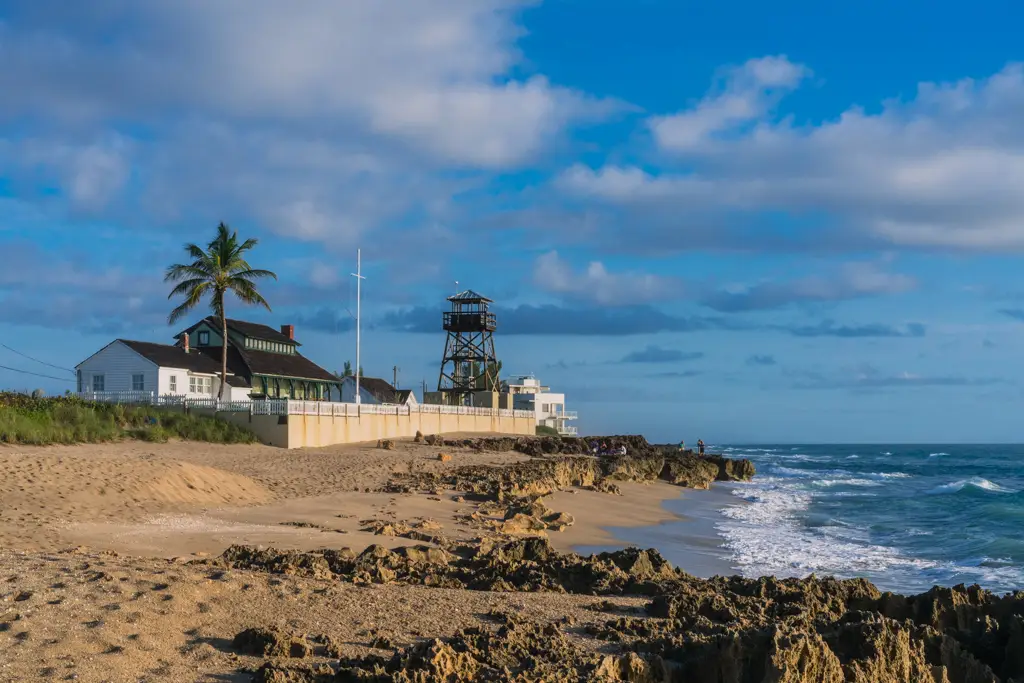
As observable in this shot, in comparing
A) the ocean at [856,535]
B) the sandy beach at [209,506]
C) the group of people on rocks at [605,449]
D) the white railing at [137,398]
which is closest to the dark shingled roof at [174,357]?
the white railing at [137,398]

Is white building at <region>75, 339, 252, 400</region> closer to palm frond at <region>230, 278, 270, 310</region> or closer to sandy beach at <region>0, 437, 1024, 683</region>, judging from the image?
palm frond at <region>230, 278, 270, 310</region>

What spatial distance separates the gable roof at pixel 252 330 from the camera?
1988 inches

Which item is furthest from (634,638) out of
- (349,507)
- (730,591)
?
(349,507)

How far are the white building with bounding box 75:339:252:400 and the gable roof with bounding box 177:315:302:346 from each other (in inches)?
159

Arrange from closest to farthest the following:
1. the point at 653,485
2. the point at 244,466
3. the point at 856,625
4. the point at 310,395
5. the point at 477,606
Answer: the point at 856,625 < the point at 477,606 < the point at 244,466 < the point at 653,485 < the point at 310,395

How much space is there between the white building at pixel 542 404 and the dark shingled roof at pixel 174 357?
3906cm

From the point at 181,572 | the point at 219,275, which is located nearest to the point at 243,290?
the point at 219,275

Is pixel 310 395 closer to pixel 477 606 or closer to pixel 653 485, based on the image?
pixel 653 485

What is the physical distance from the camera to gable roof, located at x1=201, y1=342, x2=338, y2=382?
162ft

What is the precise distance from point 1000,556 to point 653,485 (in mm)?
18280

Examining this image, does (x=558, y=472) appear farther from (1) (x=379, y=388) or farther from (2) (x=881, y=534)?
(1) (x=379, y=388)

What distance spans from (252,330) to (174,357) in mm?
8187

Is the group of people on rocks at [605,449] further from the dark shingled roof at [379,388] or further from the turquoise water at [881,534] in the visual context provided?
the dark shingled roof at [379,388]

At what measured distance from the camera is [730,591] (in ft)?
34.2
